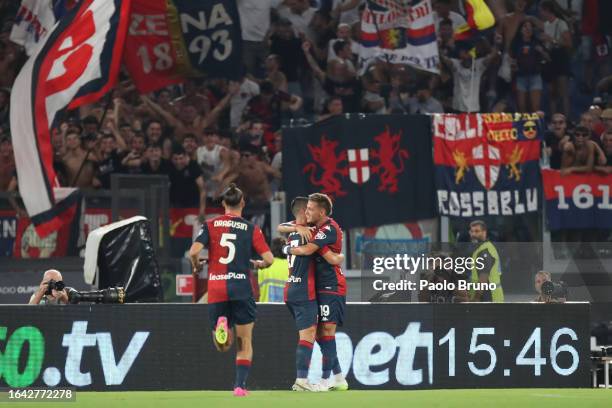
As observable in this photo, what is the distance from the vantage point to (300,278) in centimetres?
1259

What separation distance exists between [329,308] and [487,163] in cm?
741

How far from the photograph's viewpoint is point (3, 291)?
18109mm

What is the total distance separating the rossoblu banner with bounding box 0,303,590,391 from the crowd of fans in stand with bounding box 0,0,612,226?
534cm

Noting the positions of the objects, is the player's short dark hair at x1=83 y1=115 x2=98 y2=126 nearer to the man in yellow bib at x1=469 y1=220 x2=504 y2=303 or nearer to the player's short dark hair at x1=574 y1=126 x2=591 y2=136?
the player's short dark hair at x1=574 y1=126 x2=591 y2=136

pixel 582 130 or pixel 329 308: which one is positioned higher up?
pixel 582 130

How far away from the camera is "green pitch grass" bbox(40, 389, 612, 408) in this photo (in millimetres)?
10562

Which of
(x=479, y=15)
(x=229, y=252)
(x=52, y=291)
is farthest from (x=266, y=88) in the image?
(x=229, y=252)

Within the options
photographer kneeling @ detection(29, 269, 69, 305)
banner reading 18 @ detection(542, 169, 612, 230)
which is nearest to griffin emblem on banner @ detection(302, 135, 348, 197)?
banner reading 18 @ detection(542, 169, 612, 230)

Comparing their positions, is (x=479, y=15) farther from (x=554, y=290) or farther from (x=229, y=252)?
(x=229, y=252)

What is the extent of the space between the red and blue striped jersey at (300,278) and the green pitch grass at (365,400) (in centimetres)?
88

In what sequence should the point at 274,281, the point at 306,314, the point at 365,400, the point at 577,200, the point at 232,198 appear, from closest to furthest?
the point at 365,400 → the point at 232,198 → the point at 306,314 → the point at 274,281 → the point at 577,200

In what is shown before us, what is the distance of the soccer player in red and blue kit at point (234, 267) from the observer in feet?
38.5

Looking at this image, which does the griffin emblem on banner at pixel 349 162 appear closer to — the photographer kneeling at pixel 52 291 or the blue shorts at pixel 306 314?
the photographer kneeling at pixel 52 291

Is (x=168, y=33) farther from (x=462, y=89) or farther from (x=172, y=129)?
(x=462, y=89)
